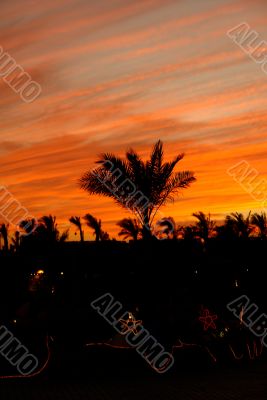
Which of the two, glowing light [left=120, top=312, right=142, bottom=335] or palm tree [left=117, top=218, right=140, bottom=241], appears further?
palm tree [left=117, top=218, right=140, bottom=241]

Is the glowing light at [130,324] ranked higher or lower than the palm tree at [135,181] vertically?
lower

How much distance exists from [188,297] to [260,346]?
232 cm

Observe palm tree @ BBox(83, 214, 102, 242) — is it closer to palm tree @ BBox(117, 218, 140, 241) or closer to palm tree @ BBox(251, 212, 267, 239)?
palm tree @ BBox(117, 218, 140, 241)

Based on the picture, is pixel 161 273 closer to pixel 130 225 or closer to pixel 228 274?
pixel 228 274

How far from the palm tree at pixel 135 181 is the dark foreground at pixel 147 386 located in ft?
22.1

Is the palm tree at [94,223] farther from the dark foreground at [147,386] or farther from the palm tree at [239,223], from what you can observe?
the dark foreground at [147,386]

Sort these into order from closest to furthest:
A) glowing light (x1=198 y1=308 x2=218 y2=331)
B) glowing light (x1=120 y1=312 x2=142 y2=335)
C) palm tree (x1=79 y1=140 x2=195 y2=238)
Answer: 1. glowing light (x1=198 y1=308 x2=218 y2=331)
2. glowing light (x1=120 y1=312 x2=142 y2=335)
3. palm tree (x1=79 y1=140 x2=195 y2=238)

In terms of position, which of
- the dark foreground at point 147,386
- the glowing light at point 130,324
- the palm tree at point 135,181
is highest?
the palm tree at point 135,181

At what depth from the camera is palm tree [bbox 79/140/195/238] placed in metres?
19.5

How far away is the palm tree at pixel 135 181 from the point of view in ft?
63.9

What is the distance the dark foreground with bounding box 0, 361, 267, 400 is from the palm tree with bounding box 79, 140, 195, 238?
22.1 ft

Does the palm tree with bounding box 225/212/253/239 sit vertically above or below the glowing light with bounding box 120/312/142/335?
above

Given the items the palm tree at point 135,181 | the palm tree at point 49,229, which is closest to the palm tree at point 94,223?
the palm tree at point 49,229

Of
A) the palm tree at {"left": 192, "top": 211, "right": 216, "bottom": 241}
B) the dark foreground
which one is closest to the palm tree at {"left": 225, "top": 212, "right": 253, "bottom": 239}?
the palm tree at {"left": 192, "top": 211, "right": 216, "bottom": 241}
